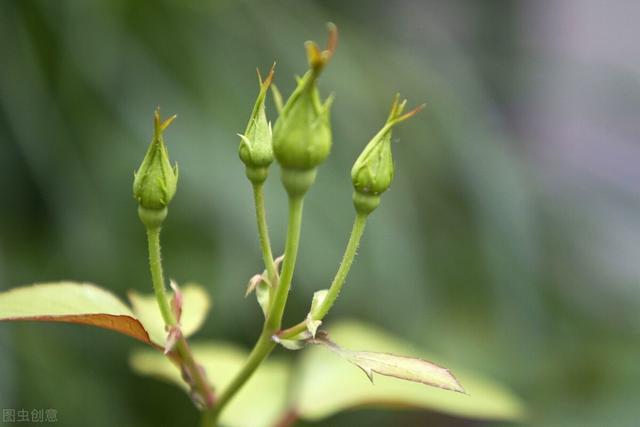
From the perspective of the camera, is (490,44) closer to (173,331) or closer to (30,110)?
(30,110)

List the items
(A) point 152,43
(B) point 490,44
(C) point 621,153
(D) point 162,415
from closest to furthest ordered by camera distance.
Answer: (D) point 162,415 < (A) point 152,43 < (B) point 490,44 < (C) point 621,153

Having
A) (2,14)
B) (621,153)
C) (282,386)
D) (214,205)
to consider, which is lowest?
(282,386)

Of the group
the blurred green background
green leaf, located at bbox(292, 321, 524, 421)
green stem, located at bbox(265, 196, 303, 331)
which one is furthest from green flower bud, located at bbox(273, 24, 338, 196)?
the blurred green background

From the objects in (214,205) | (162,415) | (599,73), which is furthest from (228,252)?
(599,73)

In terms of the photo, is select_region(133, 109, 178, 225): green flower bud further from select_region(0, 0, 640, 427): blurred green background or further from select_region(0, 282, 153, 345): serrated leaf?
select_region(0, 0, 640, 427): blurred green background

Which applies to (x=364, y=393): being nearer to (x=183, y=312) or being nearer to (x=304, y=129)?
(x=183, y=312)

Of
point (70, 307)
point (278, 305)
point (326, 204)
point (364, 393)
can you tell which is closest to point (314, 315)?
point (278, 305)
